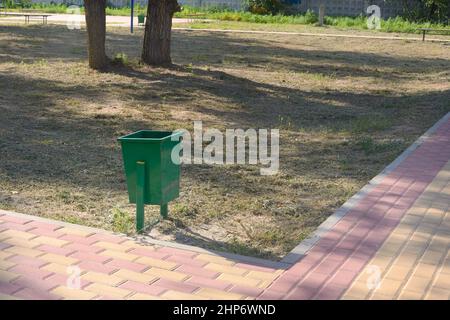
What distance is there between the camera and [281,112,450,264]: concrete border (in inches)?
220

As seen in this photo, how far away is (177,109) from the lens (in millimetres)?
11898

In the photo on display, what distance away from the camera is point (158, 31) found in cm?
1551

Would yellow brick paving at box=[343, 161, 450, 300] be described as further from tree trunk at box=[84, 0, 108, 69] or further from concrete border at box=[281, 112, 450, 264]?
tree trunk at box=[84, 0, 108, 69]

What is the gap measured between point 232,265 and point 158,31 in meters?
10.8

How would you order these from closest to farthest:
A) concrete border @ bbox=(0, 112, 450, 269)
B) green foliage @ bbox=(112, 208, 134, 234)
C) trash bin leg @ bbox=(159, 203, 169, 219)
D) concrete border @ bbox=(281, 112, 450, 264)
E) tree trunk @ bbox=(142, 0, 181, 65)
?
concrete border @ bbox=(0, 112, 450, 269) → concrete border @ bbox=(281, 112, 450, 264) → green foliage @ bbox=(112, 208, 134, 234) → trash bin leg @ bbox=(159, 203, 169, 219) → tree trunk @ bbox=(142, 0, 181, 65)

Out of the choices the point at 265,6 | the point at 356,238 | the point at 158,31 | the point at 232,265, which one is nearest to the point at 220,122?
the point at 158,31

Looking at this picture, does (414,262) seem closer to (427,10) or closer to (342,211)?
(342,211)

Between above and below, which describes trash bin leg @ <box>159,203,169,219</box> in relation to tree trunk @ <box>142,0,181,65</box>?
below

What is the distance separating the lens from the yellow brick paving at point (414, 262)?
4.86 m

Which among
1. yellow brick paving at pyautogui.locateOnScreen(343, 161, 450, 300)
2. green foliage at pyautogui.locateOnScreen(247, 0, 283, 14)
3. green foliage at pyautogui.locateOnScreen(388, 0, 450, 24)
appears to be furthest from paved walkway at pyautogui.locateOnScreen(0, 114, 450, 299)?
green foliage at pyautogui.locateOnScreen(247, 0, 283, 14)

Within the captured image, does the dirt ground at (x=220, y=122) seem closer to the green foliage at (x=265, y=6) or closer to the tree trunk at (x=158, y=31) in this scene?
the tree trunk at (x=158, y=31)

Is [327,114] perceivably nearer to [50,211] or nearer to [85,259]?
[50,211]

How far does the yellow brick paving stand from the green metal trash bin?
1.74m
